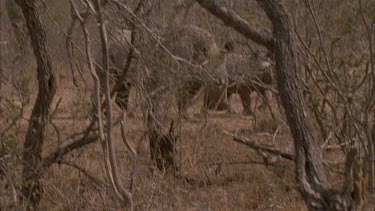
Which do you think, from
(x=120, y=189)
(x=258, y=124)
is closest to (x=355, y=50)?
(x=258, y=124)

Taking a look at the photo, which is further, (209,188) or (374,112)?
(209,188)

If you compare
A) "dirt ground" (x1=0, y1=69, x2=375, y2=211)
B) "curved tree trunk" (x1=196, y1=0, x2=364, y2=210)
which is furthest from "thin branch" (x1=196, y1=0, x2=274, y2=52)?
"dirt ground" (x1=0, y1=69, x2=375, y2=211)

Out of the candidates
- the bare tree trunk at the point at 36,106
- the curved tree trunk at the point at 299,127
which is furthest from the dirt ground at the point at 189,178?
the curved tree trunk at the point at 299,127

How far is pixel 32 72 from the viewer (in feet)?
28.0

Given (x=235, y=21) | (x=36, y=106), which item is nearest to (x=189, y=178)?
(x=36, y=106)

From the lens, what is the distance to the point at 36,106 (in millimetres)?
6121

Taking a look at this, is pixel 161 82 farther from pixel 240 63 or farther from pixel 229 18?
pixel 229 18

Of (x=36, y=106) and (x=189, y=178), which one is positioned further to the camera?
(x=189, y=178)

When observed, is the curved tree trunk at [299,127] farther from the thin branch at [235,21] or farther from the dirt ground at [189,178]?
the dirt ground at [189,178]

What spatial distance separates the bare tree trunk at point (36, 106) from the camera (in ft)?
19.4

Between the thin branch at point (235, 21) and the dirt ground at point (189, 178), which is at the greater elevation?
the thin branch at point (235, 21)

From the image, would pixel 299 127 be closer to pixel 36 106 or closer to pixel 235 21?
pixel 235 21

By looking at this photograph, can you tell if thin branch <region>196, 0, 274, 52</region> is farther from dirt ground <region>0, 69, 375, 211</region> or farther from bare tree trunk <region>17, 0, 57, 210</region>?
bare tree trunk <region>17, 0, 57, 210</region>

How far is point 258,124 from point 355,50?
2908 millimetres
